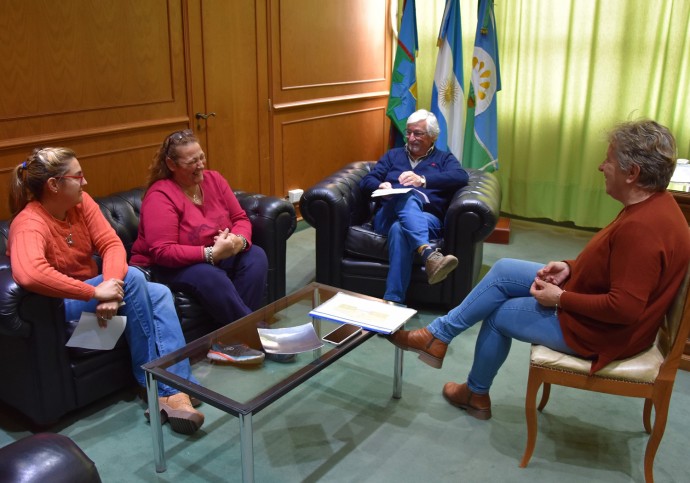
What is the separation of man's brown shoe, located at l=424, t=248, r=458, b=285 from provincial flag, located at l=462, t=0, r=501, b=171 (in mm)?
1872

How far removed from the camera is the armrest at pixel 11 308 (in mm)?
2100

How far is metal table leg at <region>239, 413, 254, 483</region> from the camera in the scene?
6.09ft

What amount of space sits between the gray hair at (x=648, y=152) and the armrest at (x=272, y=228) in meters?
1.60

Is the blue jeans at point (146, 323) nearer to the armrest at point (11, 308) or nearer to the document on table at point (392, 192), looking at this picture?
the armrest at point (11, 308)

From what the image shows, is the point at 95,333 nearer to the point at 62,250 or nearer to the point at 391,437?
the point at 62,250


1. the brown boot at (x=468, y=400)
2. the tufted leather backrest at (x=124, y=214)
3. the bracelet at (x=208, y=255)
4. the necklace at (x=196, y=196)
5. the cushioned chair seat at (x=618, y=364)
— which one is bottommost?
the brown boot at (x=468, y=400)

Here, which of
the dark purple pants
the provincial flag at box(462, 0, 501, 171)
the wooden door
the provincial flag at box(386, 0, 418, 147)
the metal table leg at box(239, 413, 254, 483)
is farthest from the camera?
the provincial flag at box(386, 0, 418, 147)

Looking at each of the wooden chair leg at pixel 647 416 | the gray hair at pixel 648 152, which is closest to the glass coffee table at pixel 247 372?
the wooden chair leg at pixel 647 416

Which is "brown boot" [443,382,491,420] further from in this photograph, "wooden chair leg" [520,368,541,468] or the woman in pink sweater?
the woman in pink sweater

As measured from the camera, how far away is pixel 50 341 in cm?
225

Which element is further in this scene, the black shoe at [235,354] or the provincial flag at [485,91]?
the provincial flag at [485,91]

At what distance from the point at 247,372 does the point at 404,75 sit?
3.35m

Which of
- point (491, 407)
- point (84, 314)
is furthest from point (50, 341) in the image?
point (491, 407)

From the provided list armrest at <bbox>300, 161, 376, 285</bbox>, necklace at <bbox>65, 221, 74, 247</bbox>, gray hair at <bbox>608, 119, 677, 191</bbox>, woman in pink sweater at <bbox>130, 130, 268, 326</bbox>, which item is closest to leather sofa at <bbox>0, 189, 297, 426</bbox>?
woman in pink sweater at <bbox>130, 130, 268, 326</bbox>
